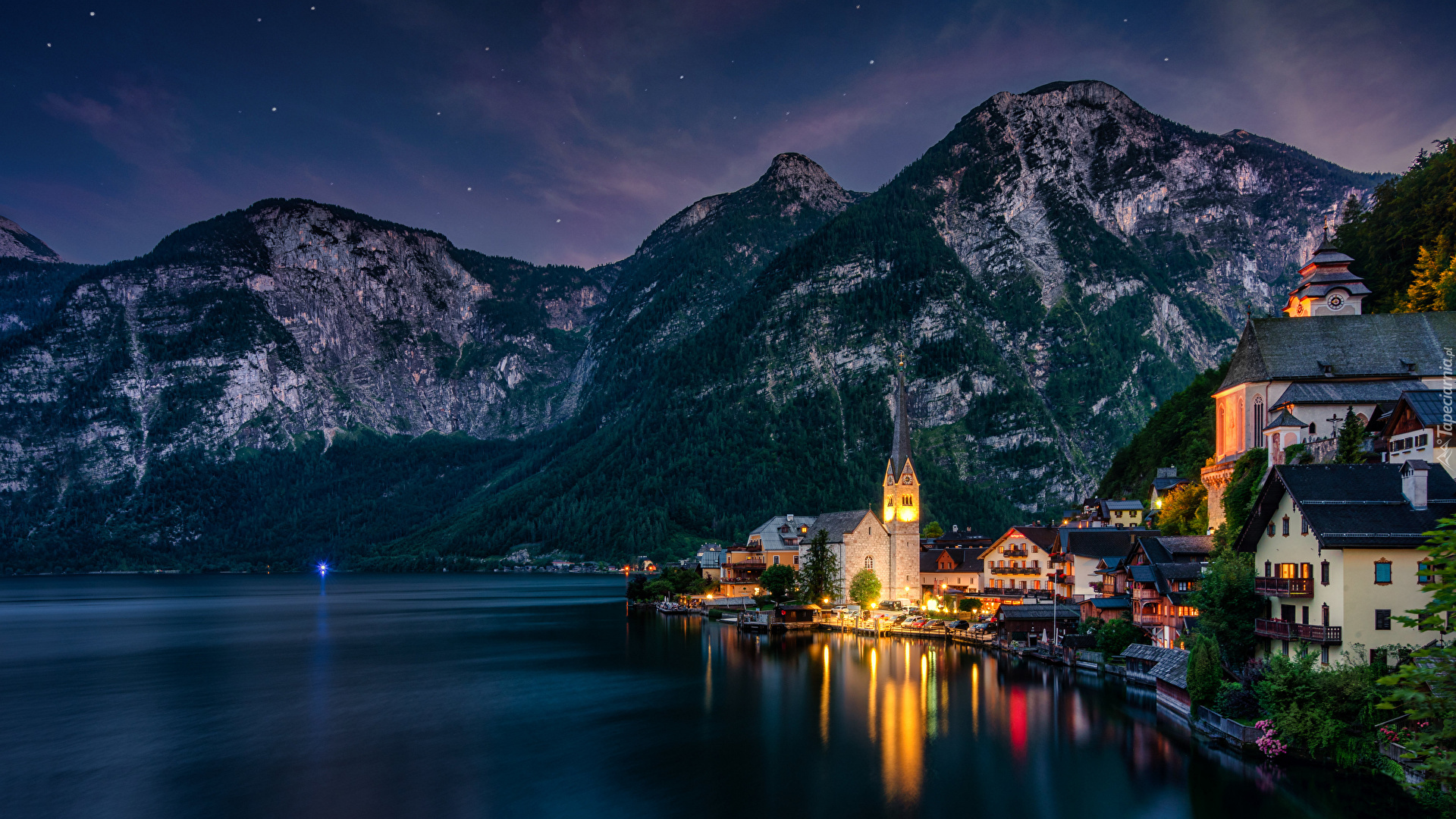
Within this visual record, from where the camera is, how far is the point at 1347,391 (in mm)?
55531

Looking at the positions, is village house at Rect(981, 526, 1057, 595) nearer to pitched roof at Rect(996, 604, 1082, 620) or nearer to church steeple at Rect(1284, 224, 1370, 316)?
pitched roof at Rect(996, 604, 1082, 620)

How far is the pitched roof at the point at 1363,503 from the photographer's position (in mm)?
34406

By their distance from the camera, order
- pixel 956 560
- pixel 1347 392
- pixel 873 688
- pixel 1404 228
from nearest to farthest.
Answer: pixel 1347 392 < pixel 873 688 < pixel 1404 228 < pixel 956 560

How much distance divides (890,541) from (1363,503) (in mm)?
75952

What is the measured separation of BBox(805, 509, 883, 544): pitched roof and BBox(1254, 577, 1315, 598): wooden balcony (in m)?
67.4

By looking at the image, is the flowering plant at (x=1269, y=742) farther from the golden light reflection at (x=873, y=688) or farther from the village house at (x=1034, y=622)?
the village house at (x=1034, y=622)

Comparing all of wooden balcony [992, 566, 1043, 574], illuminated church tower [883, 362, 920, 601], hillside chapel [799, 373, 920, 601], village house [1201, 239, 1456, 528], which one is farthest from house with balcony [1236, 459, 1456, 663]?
illuminated church tower [883, 362, 920, 601]

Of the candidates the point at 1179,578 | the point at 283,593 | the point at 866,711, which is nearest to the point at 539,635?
the point at 866,711

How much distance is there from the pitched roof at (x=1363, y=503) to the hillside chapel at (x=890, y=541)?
70.5 meters

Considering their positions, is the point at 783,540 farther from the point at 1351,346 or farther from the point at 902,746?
the point at 902,746

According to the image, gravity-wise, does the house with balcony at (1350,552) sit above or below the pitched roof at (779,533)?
above

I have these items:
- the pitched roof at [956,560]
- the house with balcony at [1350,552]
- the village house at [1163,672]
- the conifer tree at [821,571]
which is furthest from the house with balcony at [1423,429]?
the conifer tree at [821,571]

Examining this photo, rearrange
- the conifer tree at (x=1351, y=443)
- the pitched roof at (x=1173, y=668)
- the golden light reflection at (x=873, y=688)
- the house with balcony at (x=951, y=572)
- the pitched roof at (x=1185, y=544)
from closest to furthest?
the conifer tree at (x=1351, y=443) → the pitched roof at (x=1173, y=668) → the golden light reflection at (x=873, y=688) → the pitched roof at (x=1185, y=544) → the house with balcony at (x=951, y=572)

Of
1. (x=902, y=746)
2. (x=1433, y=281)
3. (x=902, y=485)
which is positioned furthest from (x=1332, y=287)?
(x=902, y=746)
